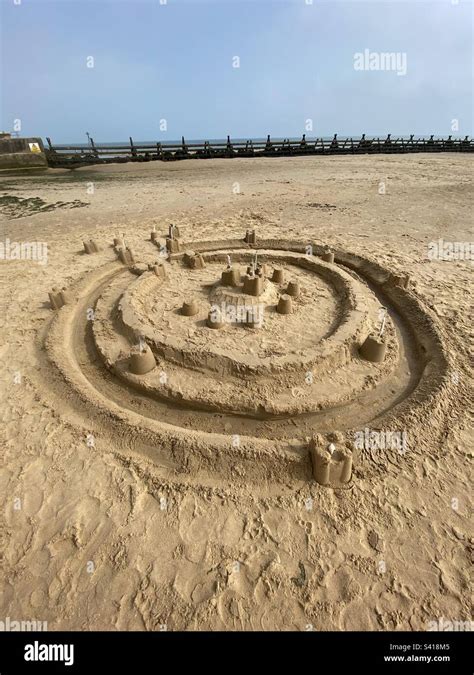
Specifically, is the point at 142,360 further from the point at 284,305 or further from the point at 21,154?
the point at 21,154

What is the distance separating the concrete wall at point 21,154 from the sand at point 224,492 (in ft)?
69.7

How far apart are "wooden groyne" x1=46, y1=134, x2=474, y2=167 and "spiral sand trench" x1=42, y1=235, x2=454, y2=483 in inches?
947

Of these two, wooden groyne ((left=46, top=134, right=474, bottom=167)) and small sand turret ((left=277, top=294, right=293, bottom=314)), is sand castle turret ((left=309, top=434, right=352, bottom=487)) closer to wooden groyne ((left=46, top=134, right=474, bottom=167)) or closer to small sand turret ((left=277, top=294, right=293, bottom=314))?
small sand turret ((left=277, top=294, right=293, bottom=314))

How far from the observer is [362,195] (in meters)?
13.2

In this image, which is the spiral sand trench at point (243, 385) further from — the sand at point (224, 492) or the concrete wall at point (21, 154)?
the concrete wall at point (21, 154)

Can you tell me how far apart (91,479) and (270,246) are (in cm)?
709

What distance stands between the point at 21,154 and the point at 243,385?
2673 cm

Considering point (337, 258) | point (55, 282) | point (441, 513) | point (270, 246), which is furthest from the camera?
Answer: point (270, 246)

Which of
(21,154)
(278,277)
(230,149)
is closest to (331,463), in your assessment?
(278,277)

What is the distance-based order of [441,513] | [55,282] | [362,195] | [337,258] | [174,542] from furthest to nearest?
[362,195] < [337,258] < [55,282] < [441,513] < [174,542]

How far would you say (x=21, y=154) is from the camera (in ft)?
72.5

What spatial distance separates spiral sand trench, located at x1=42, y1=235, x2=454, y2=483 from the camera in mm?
3559
